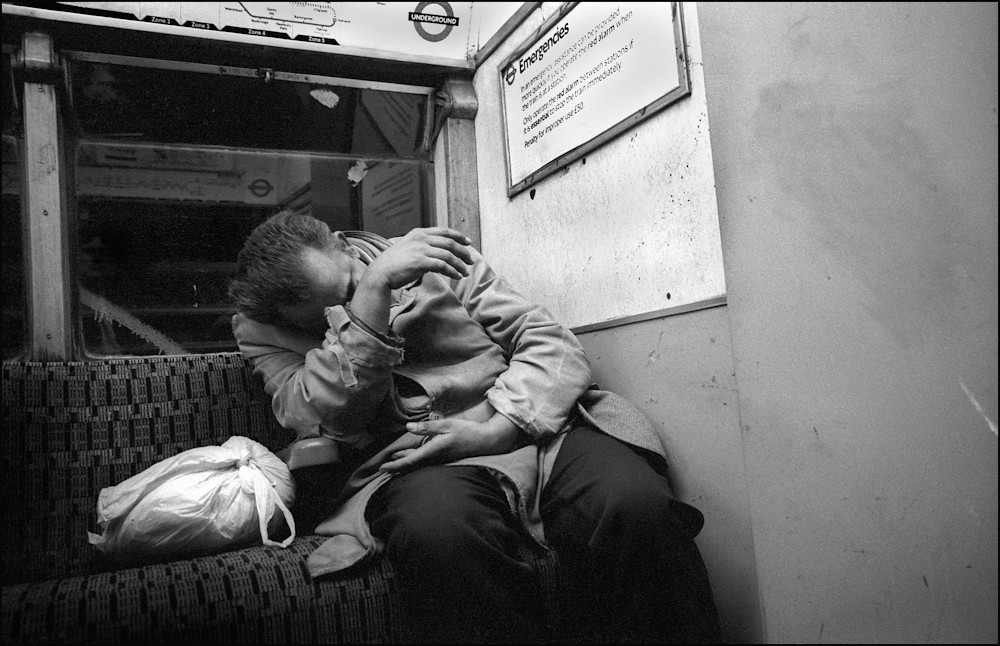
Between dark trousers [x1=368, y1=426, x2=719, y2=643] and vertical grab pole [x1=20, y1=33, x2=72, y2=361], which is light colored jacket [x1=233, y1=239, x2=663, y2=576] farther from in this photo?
vertical grab pole [x1=20, y1=33, x2=72, y2=361]

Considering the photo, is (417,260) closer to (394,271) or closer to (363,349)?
(394,271)

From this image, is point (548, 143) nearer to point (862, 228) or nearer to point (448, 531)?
point (448, 531)

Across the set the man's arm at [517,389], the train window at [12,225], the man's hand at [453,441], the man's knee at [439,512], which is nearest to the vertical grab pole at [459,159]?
the man's arm at [517,389]

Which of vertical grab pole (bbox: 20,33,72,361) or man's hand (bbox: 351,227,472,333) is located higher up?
vertical grab pole (bbox: 20,33,72,361)

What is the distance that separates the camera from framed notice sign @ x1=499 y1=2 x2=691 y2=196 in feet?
3.93

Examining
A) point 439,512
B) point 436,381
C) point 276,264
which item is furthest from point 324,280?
point 439,512

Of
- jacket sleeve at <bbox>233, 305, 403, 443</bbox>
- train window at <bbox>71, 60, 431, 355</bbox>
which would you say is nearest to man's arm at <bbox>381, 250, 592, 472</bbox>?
jacket sleeve at <bbox>233, 305, 403, 443</bbox>

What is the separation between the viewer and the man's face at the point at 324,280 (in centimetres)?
138

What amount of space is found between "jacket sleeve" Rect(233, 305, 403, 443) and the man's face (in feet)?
0.34

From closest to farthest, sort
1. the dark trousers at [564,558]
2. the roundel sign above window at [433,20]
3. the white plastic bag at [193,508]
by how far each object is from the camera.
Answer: the dark trousers at [564,558] < the white plastic bag at [193,508] < the roundel sign above window at [433,20]

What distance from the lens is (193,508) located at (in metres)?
1.17

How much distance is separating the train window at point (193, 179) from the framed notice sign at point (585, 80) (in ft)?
1.52

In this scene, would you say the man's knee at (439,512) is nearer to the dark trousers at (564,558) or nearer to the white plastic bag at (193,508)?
the dark trousers at (564,558)

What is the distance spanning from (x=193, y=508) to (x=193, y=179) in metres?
1.04
